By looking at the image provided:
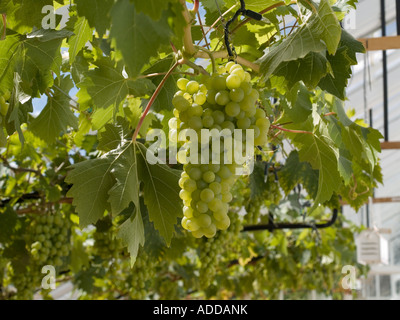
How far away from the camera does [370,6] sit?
15.1 feet

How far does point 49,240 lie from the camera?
2.46m

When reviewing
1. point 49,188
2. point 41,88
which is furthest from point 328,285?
point 41,88

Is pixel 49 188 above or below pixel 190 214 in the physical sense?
above

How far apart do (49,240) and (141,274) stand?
0.64 m

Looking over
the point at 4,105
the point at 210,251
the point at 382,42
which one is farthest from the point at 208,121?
the point at 382,42

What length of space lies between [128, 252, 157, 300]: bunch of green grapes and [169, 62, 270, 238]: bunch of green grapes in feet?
5.82

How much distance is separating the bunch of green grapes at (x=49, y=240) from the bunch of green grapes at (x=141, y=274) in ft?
1.26

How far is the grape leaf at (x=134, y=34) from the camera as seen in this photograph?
0.61 metres

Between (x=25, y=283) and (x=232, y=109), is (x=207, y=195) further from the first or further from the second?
(x=25, y=283)

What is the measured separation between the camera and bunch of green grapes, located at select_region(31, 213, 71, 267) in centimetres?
242

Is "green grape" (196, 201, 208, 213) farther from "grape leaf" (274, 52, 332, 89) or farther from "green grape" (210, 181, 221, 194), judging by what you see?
"grape leaf" (274, 52, 332, 89)

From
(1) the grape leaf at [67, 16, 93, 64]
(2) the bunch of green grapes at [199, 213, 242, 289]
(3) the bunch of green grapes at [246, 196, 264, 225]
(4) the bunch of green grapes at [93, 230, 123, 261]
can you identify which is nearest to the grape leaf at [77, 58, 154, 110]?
(1) the grape leaf at [67, 16, 93, 64]
